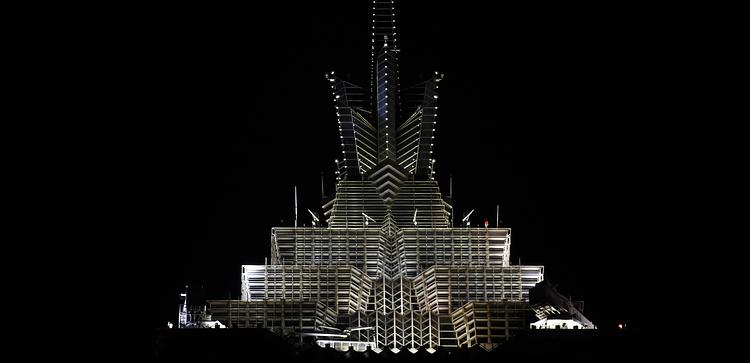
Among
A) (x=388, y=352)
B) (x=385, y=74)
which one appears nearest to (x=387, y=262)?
(x=385, y=74)

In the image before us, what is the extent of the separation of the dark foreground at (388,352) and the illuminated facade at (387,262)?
11.6 m

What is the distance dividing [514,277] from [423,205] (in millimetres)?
16827

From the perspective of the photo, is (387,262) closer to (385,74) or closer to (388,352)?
(385,74)

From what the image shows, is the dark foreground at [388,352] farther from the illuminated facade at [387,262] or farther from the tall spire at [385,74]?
the tall spire at [385,74]

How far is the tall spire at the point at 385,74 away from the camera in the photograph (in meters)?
169

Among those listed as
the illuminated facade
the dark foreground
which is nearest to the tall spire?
the illuminated facade

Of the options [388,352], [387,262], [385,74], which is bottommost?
[388,352]

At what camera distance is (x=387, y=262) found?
155625mm

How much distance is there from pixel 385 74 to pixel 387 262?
1143 inches

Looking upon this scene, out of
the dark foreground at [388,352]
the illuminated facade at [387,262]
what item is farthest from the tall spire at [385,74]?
the dark foreground at [388,352]

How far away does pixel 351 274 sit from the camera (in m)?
148

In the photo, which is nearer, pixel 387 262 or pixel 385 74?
pixel 387 262

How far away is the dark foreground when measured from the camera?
11675 cm

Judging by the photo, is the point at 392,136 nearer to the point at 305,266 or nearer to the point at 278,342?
the point at 305,266
